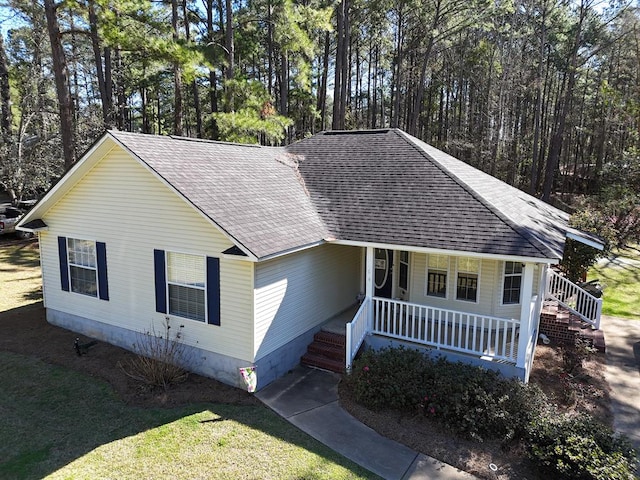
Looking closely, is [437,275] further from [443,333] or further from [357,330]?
[357,330]

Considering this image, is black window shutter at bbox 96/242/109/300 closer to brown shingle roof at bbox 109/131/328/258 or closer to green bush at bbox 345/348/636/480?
brown shingle roof at bbox 109/131/328/258

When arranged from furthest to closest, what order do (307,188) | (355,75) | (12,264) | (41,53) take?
(355,75)
(41,53)
(12,264)
(307,188)

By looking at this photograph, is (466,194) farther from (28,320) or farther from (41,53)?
(41,53)

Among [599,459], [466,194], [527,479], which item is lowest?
[527,479]

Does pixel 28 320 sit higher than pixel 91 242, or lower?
lower

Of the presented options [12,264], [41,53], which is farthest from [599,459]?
[41,53]

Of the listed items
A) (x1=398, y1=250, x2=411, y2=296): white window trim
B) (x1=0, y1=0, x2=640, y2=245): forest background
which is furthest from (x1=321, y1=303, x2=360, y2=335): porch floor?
(x1=0, y1=0, x2=640, y2=245): forest background

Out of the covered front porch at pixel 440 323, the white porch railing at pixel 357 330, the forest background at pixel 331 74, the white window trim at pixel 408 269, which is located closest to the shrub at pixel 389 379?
the white porch railing at pixel 357 330

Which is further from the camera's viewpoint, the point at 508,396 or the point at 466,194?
the point at 466,194
